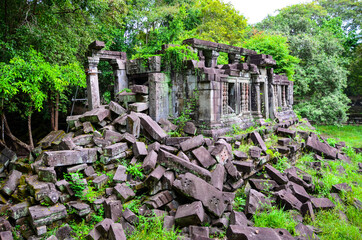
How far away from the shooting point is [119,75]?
30.3 feet

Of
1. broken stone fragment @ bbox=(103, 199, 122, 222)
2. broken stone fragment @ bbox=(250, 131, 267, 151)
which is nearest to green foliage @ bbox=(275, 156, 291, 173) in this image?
broken stone fragment @ bbox=(250, 131, 267, 151)

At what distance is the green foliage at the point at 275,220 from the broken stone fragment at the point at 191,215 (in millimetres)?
1116

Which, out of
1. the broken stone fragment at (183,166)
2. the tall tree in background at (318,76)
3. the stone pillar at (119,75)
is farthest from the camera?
the tall tree in background at (318,76)

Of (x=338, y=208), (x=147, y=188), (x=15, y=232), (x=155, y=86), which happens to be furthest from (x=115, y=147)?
(x=338, y=208)

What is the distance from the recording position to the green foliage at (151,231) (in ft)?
12.7

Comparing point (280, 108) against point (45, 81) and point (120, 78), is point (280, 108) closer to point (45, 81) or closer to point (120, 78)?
point (120, 78)

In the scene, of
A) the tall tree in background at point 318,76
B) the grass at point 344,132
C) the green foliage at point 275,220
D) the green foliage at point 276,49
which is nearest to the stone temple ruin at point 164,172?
the green foliage at point 275,220

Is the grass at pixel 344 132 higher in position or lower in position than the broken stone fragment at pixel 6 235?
lower

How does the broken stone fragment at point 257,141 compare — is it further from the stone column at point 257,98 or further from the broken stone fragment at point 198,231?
the broken stone fragment at point 198,231

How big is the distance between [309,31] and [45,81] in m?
20.4

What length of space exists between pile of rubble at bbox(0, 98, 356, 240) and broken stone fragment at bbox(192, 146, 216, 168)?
2 cm

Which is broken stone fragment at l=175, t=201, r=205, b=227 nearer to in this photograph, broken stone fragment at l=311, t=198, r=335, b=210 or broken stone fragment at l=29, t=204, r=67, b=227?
broken stone fragment at l=29, t=204, r=67, b=227

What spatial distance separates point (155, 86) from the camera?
24.3 feet

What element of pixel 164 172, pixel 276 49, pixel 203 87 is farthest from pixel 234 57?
pixel 164 172
